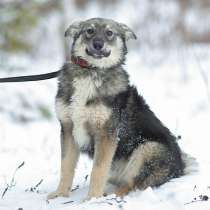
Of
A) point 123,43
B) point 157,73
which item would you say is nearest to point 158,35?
point 157,73

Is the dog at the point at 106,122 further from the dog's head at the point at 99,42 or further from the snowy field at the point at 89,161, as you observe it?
the snowy field at the point at 89,161

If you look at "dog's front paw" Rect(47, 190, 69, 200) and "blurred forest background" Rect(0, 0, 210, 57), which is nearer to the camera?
"dog's front paw" Rect(47, 190, 69, 200)

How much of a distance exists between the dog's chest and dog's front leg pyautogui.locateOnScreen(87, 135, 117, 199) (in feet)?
0.42

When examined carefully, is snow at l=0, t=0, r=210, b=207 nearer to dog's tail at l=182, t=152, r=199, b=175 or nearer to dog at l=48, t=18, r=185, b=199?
dog's tail at l=182, t=152, r=199, b=175

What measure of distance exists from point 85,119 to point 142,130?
1.69 feet

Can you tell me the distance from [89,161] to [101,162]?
6.76ft

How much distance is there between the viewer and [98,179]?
14.2ft

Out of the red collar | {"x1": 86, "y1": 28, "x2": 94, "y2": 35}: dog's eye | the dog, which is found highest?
{"x1": 86, "y1": 28, "x2": 94, "y2": 35}: dog's eye

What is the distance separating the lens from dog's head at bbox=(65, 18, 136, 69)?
4414 millimetres

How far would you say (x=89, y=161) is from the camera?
6.34m

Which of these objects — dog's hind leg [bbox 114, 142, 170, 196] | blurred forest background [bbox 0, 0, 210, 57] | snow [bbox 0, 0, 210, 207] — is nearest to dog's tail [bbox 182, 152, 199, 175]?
snow [bbox 0, 0, 210, 207]

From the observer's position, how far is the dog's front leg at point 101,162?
14.0 ft

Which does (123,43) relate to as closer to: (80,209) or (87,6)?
(80,209)

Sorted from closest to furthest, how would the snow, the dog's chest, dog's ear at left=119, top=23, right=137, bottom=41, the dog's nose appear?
the snow < the dog's chest < the dog's nose < dog's ear at left=119, top=23, right=137, bottom=41
